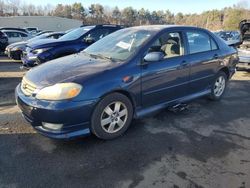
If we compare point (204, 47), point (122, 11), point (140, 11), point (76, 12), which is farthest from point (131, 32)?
point (140, 11)

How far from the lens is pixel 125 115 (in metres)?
4.00

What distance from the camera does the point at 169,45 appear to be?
465 cm

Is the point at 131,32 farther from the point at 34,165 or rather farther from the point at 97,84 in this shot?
the point at 34,165

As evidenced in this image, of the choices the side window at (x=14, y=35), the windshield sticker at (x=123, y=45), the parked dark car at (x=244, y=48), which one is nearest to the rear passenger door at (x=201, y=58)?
the windshield sticker at (x=123, y=45)

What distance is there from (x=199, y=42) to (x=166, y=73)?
1.30 metres

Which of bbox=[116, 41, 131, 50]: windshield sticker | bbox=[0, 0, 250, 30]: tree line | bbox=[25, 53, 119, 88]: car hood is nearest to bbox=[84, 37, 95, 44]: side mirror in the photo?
bbox=[116, 41, 131, 50]: windshield sticker

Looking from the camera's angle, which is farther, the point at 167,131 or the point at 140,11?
the point at 140,11

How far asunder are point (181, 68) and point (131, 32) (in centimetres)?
112

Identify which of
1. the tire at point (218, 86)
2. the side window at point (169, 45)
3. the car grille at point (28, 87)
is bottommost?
the tire at point (218, 86)

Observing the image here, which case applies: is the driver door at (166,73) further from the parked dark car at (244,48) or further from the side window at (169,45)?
the parked dark car at (244,48)

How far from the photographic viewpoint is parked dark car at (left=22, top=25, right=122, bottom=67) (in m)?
7.61

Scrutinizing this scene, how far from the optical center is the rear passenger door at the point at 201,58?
4.95 meters

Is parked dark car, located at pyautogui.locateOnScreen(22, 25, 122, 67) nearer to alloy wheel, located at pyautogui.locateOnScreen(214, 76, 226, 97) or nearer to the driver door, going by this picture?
the driver door

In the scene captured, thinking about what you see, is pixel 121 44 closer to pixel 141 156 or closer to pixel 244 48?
pixel 141 156
